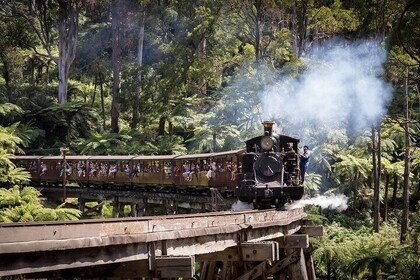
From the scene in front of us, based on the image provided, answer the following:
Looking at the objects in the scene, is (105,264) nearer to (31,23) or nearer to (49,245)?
(49,245)

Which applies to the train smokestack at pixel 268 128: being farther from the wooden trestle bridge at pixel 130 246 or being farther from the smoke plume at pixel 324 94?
the smoke plume at pixel 324 94

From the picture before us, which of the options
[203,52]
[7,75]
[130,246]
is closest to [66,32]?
[7,75]

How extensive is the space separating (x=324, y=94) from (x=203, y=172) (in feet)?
31.2

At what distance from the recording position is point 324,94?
101 feet

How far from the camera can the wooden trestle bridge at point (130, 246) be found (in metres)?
6.13

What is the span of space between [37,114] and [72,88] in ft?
24.5

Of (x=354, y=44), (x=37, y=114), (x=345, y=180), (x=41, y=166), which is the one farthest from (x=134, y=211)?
(x=37, y=114)

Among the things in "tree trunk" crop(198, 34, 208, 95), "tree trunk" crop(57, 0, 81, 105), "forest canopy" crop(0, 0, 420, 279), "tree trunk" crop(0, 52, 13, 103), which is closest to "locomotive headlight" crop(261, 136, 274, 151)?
"forest canopy" crop(0, 0, 420, 279)

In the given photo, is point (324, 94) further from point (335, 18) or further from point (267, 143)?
point (267, 143)

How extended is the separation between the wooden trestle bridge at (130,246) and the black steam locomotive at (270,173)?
5492 millimetres

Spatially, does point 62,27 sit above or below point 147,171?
above

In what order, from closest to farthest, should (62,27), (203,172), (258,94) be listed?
(203,172)
(258,94)
(62,27)

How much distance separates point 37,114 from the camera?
43406 mm

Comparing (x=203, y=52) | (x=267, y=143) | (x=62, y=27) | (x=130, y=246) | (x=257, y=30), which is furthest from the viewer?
(x=62, y=27)
